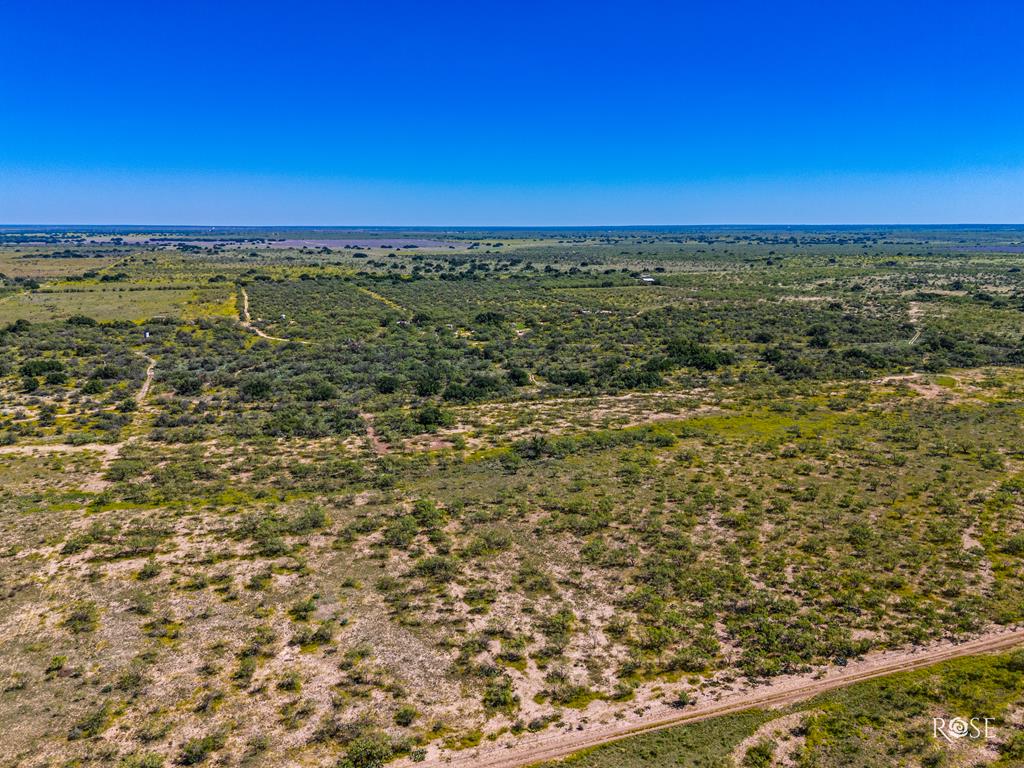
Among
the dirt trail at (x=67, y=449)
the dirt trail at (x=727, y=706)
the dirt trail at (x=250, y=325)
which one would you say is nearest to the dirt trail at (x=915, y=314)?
the dirt trail at (x=727, y=706)

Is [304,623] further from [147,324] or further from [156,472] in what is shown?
[147,324]

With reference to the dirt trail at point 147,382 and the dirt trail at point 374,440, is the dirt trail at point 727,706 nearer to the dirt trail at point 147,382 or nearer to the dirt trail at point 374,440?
the dirt trail at point 374,440

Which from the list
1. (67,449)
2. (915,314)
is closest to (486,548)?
(67,449)

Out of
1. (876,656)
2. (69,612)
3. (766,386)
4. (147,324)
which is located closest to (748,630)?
(876,656)

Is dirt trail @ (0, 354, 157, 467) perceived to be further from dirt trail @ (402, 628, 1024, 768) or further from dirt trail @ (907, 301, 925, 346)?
dirt trail @ (907, 301, 925, 346)

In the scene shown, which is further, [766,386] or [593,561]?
[766,386]

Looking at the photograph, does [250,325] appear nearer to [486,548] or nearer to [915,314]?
[486,548]

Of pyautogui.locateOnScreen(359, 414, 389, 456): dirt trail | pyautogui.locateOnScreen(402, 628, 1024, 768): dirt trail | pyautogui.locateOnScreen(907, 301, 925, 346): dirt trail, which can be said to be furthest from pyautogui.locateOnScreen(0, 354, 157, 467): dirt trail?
pyautogui.locateOnScreen(907, 301, 925, 346): dirt trail
